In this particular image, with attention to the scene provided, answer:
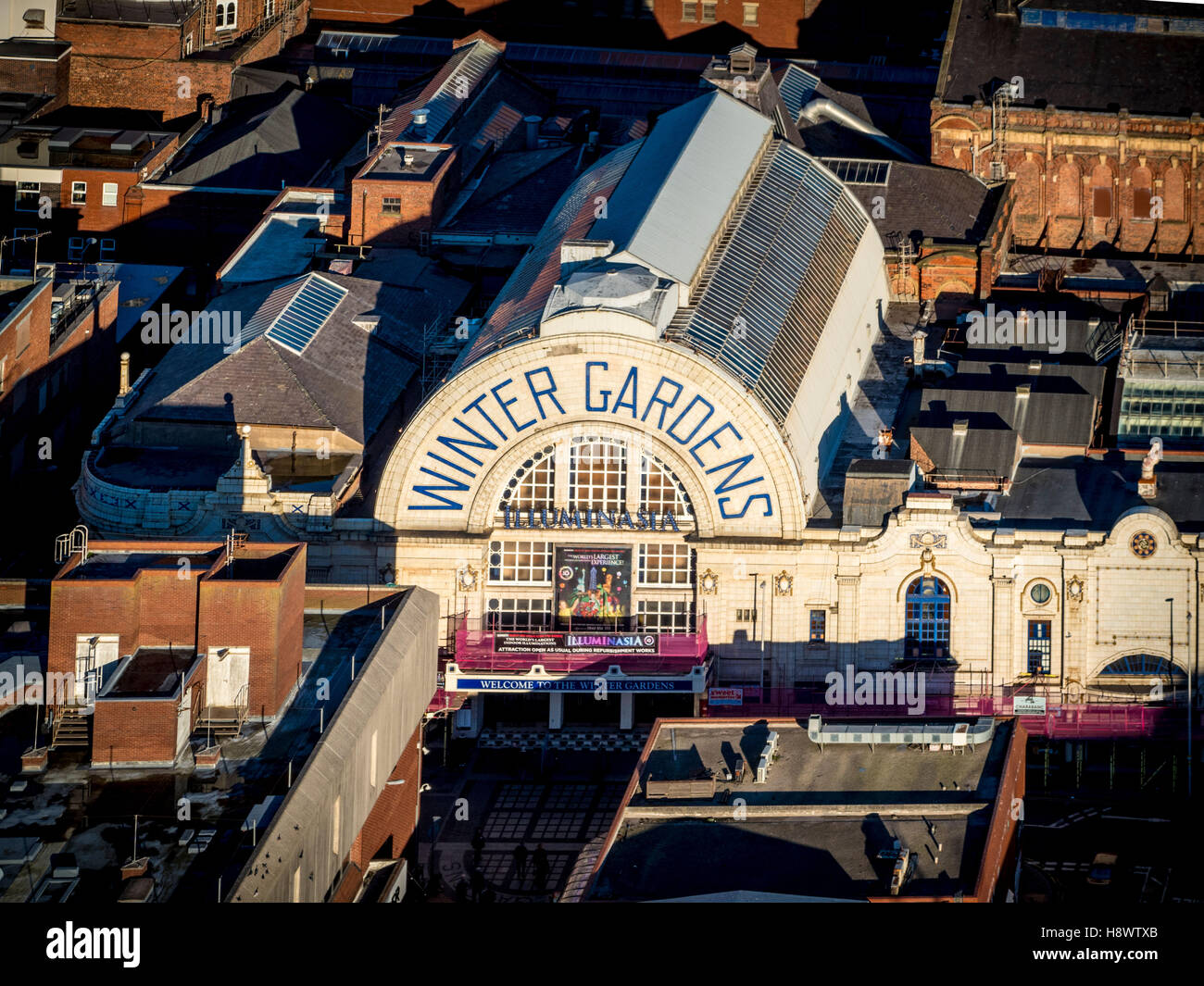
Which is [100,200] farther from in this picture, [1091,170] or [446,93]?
[1091,170]

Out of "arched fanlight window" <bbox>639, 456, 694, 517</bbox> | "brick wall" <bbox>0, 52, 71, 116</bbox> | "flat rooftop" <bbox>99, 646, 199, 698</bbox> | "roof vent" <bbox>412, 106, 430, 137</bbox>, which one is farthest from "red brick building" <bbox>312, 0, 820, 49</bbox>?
"flat rooftop" <bbox>99, 646, 199, 698</bbox>

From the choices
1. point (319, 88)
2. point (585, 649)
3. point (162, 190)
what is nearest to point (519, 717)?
point (585, 649)

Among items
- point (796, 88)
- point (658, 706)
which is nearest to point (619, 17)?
point (796, 88)

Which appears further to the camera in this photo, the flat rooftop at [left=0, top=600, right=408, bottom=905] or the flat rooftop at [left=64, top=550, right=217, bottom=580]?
the flat rooftop at [left=64, top=550, right=217, bottom=580]

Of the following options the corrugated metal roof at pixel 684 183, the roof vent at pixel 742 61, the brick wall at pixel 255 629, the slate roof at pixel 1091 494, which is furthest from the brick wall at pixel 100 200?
the brick wall at pixel 255 629

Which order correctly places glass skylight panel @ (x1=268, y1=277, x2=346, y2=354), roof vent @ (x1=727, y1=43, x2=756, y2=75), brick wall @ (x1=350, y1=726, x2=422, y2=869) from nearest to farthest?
brick wall @ (x1=350, y1=726, x2=422, y2=869)
glass skylight panel @ (x1=268, y1=277, x2=346, y2=354)
roof vent @ (x1=727, y1=43, x2=756, y2=75)

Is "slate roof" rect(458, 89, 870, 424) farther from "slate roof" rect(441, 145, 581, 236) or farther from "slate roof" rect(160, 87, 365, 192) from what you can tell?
"slate roof" rect(160, 87, 365, 192)
